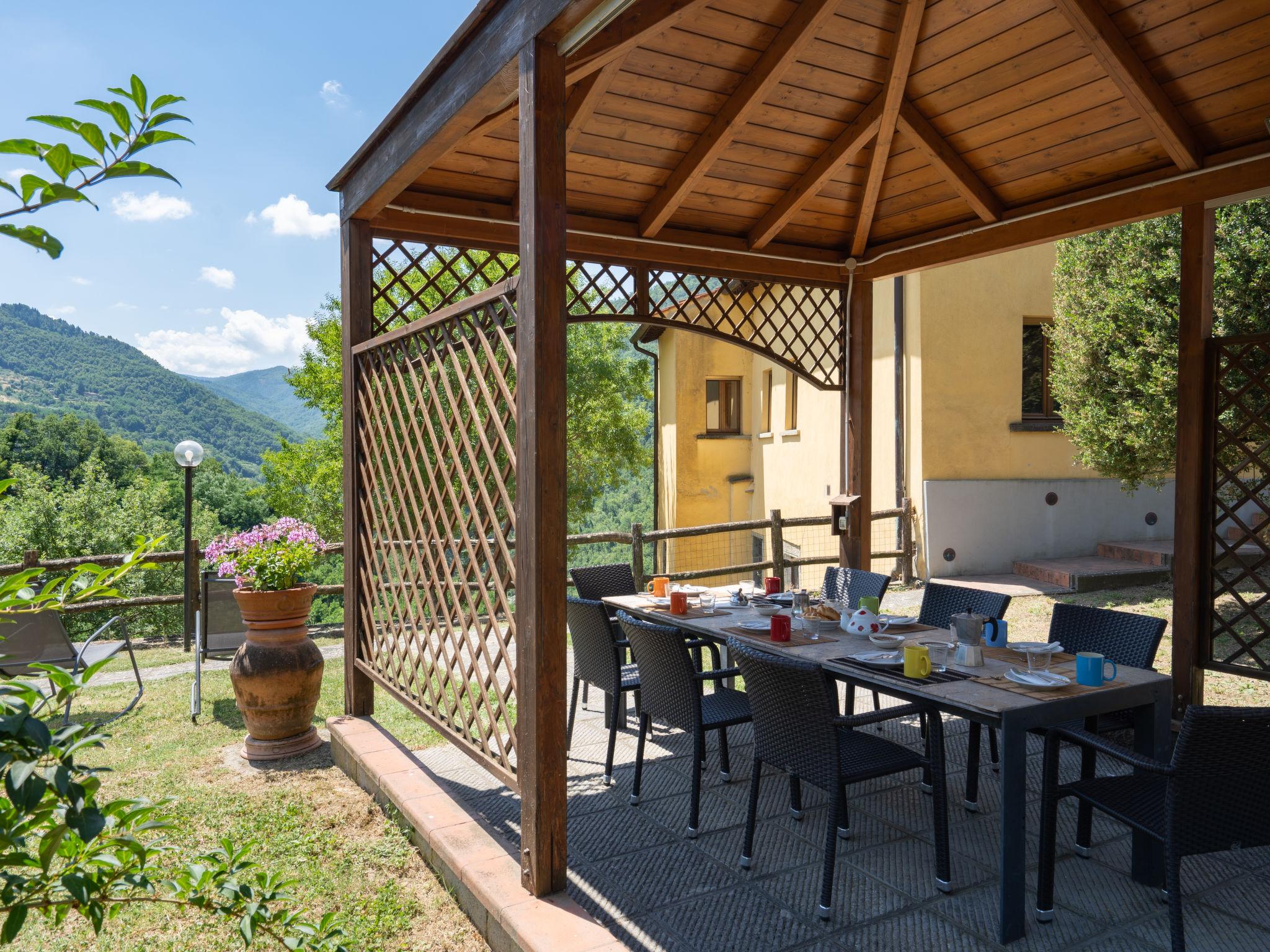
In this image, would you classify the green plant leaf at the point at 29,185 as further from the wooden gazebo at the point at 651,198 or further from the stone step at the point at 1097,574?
the stone step at the point at 1097,574

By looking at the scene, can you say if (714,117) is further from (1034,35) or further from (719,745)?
(719,745)

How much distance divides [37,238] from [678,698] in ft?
9.79

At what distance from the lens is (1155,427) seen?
24.9 feet

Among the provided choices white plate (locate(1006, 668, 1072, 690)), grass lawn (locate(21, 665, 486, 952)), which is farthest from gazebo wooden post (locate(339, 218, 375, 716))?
white plate (locate(1006, 668, 1072, 690))

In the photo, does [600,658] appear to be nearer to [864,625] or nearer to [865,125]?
[864,625]

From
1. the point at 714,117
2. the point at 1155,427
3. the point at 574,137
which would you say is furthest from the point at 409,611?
the point at 1155,427

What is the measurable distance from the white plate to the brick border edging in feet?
5.04

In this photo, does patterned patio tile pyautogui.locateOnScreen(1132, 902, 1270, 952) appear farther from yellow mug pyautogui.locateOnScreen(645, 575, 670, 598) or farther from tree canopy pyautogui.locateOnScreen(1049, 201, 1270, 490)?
tree canopy pyautogui.locateOnScreen(1049, 201, 1270, 490)

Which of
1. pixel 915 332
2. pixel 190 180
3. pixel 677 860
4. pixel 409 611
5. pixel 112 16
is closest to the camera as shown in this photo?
pixel 677 860

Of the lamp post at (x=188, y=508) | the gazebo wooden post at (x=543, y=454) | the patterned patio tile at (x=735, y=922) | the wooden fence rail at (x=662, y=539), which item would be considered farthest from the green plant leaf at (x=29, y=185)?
the lamp post at (x=188, y=508)

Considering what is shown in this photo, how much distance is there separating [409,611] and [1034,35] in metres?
3.77

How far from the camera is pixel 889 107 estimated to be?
454 centimetres

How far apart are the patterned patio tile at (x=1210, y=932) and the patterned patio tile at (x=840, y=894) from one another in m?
0.69

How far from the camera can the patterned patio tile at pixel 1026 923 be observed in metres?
2.55
